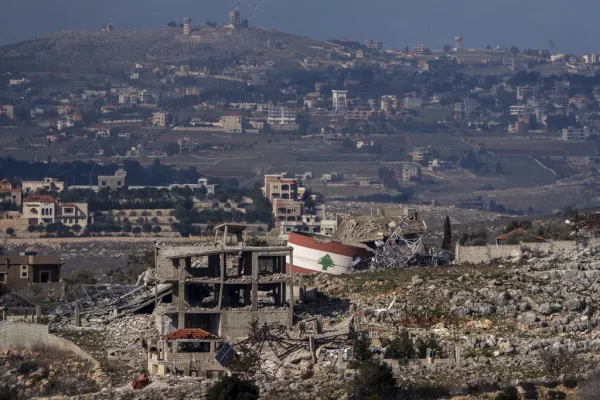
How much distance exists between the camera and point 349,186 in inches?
→ 5246

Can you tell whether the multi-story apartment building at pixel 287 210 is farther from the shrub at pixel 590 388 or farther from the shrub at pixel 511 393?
the shrub at pixel 590 388

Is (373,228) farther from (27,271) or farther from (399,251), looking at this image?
(27,271)

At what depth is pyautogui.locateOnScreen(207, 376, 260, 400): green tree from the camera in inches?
973

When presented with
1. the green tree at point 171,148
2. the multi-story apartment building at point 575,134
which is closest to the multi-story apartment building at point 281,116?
the multi-story apartment building at point 575,134

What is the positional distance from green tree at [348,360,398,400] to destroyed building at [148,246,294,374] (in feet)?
10.8

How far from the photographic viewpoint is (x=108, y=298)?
32844 millimetres

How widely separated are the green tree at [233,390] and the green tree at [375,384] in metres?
1.20

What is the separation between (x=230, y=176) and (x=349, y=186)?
7.57 metres

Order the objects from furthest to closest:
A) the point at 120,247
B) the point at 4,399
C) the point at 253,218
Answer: the point at 253,218
the point at 120,247
the point at 4,399

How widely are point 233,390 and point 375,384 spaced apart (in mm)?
1688

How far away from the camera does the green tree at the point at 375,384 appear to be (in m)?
25.0

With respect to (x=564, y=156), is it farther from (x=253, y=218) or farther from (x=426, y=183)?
(x=253, y=218)

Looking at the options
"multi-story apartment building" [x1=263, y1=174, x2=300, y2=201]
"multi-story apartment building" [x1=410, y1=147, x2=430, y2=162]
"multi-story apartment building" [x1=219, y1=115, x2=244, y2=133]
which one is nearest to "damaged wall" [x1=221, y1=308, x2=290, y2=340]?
"multi-story apartment building" [x1=263, y1=174, x2=300, y2=201]

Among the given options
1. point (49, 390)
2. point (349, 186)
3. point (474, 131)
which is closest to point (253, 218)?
point (349, 186)
